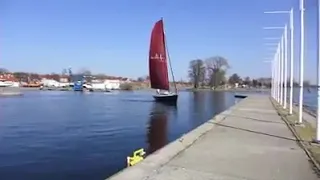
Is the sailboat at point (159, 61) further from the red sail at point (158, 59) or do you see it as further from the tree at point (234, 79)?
the tree at point (234, 79)

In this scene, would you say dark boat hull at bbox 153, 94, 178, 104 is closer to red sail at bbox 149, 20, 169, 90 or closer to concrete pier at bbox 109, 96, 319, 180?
red sail at bbox 149, 20, 169, 90

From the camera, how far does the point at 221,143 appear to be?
13531 mm

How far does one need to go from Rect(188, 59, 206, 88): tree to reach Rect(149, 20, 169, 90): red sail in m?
98.5

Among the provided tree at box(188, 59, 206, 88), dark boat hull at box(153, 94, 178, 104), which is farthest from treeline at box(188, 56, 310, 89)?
dark boat hull at box(153, 94, 178, 104)

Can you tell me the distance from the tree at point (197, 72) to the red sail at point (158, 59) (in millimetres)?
98454

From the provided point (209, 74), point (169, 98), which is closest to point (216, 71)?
point (209, 74)

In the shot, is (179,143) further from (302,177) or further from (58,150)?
(58,150)

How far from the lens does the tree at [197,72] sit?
543 feet

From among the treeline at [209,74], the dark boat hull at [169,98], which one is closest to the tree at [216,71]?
the treeline at [209,74]

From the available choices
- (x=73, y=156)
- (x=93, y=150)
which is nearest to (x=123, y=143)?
(x=93, y=150)

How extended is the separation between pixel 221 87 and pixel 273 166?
565 ft

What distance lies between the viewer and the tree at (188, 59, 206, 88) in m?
165

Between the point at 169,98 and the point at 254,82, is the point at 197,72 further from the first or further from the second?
the point at 169,98

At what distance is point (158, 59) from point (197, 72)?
348 ft
